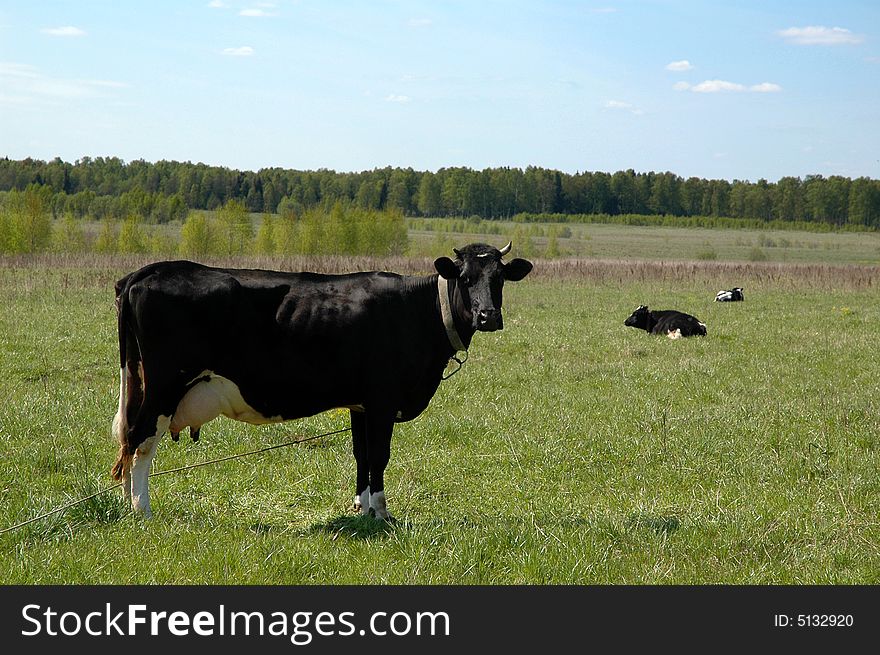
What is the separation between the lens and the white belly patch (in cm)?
661

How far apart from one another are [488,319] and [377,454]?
1.37 m

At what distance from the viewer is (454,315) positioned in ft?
22.6

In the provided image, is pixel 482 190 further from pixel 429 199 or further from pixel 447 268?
pixel 447 268

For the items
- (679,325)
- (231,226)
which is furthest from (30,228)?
(679,325)

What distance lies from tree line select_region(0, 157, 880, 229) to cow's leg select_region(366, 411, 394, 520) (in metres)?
132

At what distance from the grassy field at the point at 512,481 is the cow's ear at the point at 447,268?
1.90m

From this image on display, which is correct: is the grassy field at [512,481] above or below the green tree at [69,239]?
below

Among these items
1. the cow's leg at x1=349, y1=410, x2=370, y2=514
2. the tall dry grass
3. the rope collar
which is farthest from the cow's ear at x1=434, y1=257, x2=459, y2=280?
the tall dry grass

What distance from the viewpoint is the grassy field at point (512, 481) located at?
5617mm

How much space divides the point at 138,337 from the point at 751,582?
4.59 m

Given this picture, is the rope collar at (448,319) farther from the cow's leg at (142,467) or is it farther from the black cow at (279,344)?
the cow's leg at (142,467)

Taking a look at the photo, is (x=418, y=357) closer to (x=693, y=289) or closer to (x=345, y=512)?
(x=345, y=512)

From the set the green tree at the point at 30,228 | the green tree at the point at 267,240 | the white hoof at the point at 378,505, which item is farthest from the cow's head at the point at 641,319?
the green tree at the point at 267,240

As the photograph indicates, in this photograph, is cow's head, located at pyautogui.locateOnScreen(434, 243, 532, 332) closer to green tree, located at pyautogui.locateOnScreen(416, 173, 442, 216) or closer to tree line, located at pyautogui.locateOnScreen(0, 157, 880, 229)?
tree line, located at pyautogui.locateOnScreen(0, 157, 880, 229)
